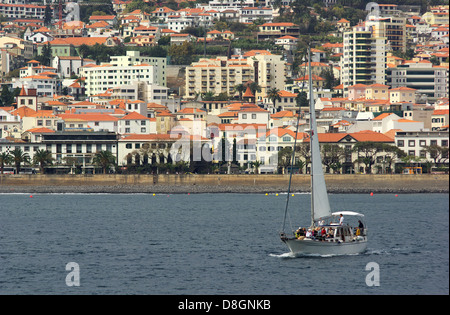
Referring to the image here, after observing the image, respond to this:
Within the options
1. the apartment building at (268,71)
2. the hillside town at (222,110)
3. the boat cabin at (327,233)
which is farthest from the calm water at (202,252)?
the apartment building at (268,71)

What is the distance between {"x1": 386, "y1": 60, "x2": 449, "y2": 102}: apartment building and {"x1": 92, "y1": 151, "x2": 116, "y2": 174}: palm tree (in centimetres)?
7742

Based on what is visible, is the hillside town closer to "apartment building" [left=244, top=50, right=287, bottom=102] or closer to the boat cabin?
"apartment building" [left=244, top=50, right=287, bottom=102]

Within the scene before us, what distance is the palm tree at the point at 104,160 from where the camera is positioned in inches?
4318

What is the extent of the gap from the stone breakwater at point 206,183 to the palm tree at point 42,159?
4.43m

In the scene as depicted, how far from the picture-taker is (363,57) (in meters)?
180

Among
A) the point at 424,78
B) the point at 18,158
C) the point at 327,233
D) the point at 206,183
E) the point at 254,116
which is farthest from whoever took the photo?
the point at 424,78

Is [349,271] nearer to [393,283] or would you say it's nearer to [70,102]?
[393,283]

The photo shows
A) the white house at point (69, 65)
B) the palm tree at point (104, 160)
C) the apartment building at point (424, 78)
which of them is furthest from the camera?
the white house at point (69, 65)

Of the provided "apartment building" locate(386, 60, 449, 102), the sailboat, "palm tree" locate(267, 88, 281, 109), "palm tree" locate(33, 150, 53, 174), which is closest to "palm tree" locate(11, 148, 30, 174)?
"palm tree" locate(33, 150, 53, 174)

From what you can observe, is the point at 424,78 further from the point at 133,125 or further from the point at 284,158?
the point at 284,158

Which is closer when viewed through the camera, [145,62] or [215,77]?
[215,77]

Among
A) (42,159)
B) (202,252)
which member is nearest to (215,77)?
(42,159)

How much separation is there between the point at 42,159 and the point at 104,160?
271 inches

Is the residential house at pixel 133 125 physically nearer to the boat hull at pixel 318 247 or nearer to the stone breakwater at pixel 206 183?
the stone breakwater at pixel 206 183
